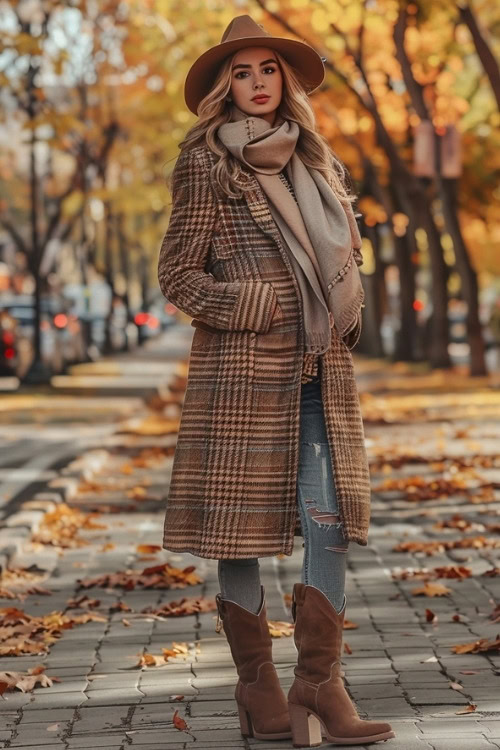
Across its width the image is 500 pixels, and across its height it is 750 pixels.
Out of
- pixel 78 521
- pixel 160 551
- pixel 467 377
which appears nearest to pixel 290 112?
pixel 160 551

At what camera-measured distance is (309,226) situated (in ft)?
16.5

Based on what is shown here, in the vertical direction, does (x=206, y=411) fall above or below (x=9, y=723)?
above

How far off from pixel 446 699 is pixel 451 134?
21.8 metres

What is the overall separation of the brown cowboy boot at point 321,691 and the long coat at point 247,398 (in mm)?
210

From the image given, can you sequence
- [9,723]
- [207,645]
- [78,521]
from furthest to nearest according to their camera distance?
[78,521] → [207,645] → [9,723]

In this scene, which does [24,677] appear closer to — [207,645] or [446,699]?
[207,645]

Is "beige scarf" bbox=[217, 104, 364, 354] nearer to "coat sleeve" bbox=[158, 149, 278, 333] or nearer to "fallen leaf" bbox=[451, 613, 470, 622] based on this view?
"coat sleeve" bbox=[158, 149, 278, 333]

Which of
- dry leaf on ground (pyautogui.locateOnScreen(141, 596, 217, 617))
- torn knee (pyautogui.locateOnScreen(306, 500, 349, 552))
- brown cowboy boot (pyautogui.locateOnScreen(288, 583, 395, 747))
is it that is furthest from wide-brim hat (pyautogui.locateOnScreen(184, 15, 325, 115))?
dry leaf on ground (pyautogui.locateOnScreen(141, 596, 217, 617))

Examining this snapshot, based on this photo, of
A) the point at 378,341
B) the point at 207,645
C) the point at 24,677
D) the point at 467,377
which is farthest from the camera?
the point at 378,341

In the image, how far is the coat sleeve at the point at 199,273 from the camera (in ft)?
16.4

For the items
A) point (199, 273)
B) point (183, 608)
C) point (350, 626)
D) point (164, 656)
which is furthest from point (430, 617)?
point (199, 273)

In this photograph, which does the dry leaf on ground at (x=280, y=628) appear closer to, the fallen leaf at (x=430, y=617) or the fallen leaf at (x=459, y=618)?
the fallen leaf at (x=430, y=617)

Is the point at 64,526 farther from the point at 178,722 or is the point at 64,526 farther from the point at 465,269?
the point at 465,269

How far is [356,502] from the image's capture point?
4.96 meters
